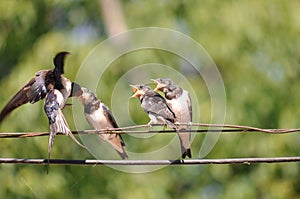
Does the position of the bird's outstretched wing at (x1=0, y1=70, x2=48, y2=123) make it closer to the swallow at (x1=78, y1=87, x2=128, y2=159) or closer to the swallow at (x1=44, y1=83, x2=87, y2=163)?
the swallow at (x1=44, y1=83, x2=87, y2=163)

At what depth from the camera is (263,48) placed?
855cm

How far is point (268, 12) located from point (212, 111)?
1292mm

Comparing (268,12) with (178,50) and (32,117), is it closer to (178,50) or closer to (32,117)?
(178,50)

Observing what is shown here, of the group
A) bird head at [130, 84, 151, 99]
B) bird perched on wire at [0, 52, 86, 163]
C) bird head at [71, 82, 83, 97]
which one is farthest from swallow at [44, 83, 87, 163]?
bird head at [130, 84, 151, 99]

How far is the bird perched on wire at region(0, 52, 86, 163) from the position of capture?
205 inches

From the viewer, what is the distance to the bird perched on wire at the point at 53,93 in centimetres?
520

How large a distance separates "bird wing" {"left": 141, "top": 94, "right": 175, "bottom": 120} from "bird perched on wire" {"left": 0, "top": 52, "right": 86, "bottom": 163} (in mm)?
409

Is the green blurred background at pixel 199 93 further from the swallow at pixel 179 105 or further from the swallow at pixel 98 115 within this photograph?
the swallow at pixel 179 105

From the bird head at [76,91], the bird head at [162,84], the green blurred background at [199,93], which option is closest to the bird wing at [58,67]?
the bird head at [76,91]

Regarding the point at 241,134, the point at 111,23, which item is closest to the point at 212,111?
the point at 241,134

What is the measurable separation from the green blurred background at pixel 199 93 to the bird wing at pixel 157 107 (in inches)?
75.1

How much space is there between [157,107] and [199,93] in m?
2.91

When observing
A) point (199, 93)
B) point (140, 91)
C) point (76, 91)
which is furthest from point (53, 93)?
point (199, 93)

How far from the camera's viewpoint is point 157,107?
5.60 metres
